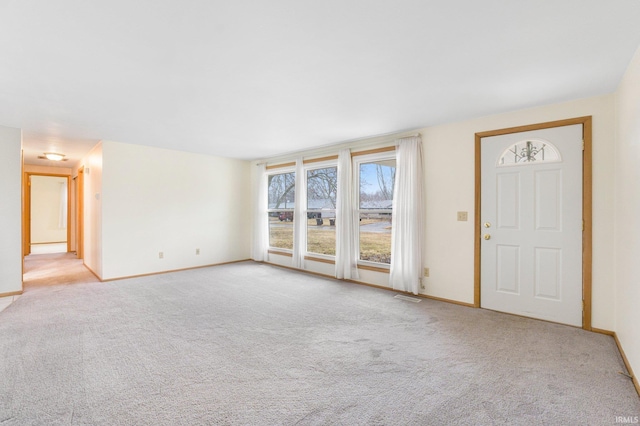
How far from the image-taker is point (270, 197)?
22.1 feet

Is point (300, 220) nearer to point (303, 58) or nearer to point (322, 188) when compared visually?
point (322, 188)

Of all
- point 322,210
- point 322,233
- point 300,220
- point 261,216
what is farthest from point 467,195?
point 261,216

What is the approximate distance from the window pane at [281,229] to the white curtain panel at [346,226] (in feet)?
5.40

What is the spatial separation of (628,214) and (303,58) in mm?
2911

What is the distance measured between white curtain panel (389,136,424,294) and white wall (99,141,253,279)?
13.0ft

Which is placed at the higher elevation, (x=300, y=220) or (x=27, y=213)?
(x=27, y=213)

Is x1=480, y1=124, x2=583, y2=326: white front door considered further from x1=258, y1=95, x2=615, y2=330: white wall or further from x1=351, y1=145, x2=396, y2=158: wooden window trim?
x1=351, y1=145, x2=396, y2=158: wooden window trim

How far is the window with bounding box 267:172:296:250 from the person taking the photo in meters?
6.36

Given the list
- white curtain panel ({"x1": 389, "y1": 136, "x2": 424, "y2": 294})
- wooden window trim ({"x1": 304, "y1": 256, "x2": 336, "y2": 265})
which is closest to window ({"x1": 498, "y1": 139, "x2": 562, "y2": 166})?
white curtain panel ({"x1": 389, "y1": 136, "x2": 424, "y2": 294})

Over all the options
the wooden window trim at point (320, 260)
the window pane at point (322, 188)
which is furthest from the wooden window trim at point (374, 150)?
the wooden window trim at point (320, 260)

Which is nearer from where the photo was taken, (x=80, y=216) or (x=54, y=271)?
(x=54, y=271)

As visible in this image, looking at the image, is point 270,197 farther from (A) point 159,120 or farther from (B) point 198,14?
(B) point 198,14

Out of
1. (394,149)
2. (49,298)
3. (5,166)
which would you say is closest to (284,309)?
(394,149)

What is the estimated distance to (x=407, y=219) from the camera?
13.9 feet
